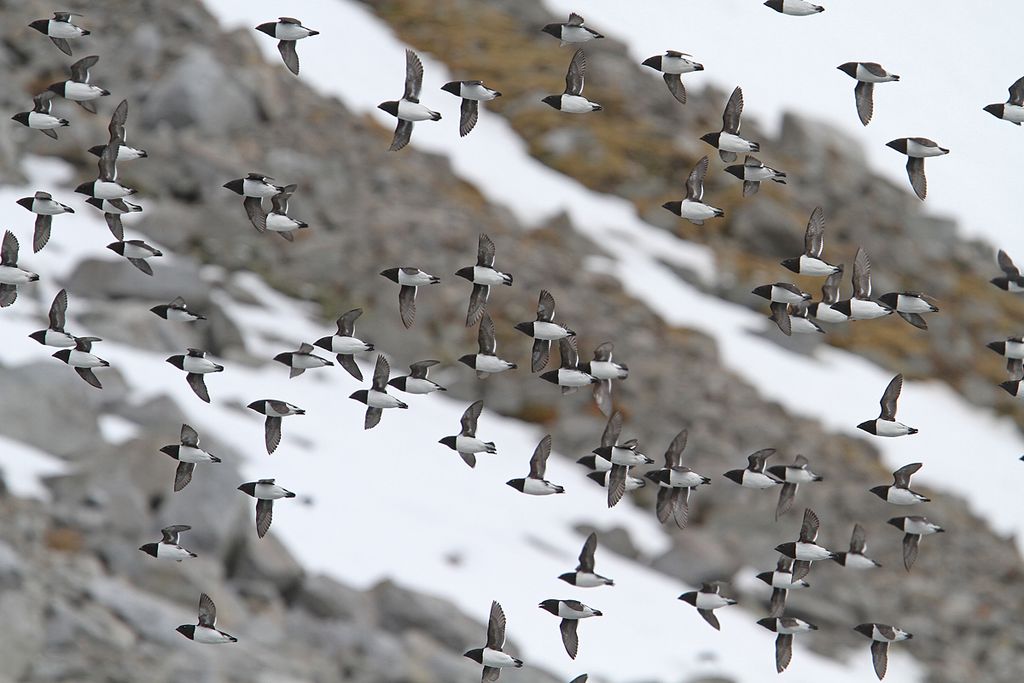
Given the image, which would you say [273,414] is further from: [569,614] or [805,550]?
[805,550]

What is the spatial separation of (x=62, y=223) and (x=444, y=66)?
1121 inches

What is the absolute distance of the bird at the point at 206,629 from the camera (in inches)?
679

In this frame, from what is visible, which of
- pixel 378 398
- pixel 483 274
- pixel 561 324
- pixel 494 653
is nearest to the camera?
pixel 494 653

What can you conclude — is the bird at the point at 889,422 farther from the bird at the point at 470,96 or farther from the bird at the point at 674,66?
the bird at the point at 470,96

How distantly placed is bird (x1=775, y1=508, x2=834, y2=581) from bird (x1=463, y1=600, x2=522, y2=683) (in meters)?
3.23

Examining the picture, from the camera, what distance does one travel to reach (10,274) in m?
17.0

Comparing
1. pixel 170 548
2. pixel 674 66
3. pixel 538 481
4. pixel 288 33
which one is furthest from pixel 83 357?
pixel 674 66

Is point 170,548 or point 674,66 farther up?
point 674,66

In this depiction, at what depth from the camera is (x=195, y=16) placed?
44.8m

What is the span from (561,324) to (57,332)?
569cm

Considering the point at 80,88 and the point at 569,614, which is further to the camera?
the point at 569,614

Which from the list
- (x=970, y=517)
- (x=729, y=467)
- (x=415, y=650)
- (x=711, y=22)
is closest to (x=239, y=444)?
(x=415, y=650)

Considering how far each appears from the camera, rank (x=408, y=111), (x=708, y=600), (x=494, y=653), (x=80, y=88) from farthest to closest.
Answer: (x=708, y=600) < (x=80, y=88) < (x=408, y=111) < (x=494, y=653)

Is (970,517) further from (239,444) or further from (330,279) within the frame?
(239,444)
